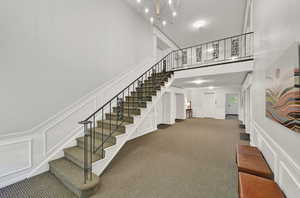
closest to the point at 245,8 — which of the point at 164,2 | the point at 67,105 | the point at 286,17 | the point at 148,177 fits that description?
the point at 164,2

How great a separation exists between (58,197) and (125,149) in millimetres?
1983

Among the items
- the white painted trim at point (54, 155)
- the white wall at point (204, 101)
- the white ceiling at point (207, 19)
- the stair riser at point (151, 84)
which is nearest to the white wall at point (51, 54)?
the white painted trim at point (54, 155)

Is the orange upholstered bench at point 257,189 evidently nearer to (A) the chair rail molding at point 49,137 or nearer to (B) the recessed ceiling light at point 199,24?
(A) the chair rail molding at point 49,137

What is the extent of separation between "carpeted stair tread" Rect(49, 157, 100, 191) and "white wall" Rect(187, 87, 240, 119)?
9.83 m

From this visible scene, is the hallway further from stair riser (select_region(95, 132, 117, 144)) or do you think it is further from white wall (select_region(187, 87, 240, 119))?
white wall (select_region(187, 87, 240, 119))

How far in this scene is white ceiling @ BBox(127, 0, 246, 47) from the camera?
4359 millimetres

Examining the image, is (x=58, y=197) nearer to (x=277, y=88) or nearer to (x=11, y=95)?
(x=11, y=95)

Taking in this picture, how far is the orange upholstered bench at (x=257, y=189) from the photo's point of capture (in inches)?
47.8

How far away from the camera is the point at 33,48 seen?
2.37m

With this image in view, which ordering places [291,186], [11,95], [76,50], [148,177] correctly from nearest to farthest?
1. [291,186]
2. [11,95]
3. [148,177]
4. [76,50]

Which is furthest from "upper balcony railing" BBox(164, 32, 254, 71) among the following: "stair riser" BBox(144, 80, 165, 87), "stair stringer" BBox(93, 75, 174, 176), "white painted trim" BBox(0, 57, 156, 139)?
"stair stringer" BBox(93, 75, 174, 176)

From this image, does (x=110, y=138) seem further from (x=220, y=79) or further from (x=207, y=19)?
(x=207, y=19)

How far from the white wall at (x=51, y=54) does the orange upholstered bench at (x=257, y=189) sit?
134 inches

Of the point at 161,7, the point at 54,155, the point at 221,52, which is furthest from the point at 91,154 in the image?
the point at 221,52
